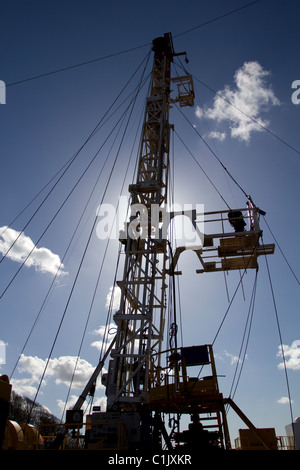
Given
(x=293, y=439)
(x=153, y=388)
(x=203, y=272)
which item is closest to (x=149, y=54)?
(x=203, y=272)

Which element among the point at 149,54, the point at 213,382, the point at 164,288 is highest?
the point at 149,54

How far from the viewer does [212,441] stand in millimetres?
9648

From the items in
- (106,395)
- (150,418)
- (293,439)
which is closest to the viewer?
(150,418)

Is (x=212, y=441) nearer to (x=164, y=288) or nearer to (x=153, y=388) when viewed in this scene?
(x=153, y=388)

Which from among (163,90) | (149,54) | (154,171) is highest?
(149,54)

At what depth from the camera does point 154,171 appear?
1580cm
